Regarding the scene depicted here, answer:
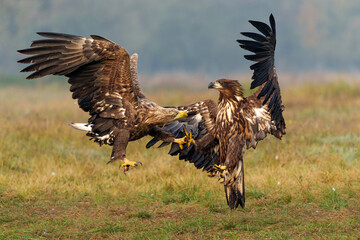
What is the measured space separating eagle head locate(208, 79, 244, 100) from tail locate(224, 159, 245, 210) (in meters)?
0.93

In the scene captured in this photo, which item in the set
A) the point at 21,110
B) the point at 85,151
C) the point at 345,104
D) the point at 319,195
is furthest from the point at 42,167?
the point at 345,104

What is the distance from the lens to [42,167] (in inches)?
409

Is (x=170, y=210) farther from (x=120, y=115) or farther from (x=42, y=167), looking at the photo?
(x=42, y=167)

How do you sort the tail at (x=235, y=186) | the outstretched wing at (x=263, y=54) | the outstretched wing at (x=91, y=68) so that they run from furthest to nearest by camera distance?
the tail at (x=235, y=186) < the outstretched wing at (x=91, y=68) < the outstretched wing at (x=263, y=54)

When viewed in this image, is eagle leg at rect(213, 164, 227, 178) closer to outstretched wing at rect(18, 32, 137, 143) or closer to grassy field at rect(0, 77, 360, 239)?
grassy field at rect(0, 77, 360, 239)

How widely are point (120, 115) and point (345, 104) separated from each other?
40.4 ft

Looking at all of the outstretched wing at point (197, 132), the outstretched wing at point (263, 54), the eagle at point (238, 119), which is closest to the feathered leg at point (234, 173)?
the eagle at point (238, 119)

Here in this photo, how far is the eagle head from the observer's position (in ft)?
24.0

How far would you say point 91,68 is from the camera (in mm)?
7438

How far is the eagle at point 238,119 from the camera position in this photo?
686cm

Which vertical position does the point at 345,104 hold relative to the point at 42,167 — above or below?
above

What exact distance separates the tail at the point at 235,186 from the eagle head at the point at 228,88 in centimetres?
93

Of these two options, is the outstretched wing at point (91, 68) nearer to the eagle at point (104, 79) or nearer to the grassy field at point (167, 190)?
the eagle at point (104, 79)

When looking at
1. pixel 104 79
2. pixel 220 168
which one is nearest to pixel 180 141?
pixel 220 168
